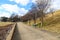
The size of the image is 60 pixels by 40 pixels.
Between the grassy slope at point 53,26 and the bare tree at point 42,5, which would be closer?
the grassy slope at point 53,26

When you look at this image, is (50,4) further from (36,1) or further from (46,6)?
(36,1)

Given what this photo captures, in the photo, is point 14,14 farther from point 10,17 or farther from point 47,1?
point 47,1

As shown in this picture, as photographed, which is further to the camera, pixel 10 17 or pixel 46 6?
pixel 10 17

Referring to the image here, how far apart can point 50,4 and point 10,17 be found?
414 ft

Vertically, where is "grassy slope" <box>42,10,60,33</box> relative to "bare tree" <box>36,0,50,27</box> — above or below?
below

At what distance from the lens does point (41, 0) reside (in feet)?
179

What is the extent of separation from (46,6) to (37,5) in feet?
10.6

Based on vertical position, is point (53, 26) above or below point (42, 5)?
below

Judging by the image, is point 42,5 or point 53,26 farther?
point 42,5

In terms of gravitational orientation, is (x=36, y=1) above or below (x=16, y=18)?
above

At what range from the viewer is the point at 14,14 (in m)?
185

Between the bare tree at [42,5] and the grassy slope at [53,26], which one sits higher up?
the bare tree at [42,5]

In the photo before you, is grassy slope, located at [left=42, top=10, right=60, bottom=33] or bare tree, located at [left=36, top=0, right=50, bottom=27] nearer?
grassy slope, located at [left=42, top=10, right=60, bottom=33]

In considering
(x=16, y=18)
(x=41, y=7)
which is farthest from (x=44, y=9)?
(x=16, y=18)
